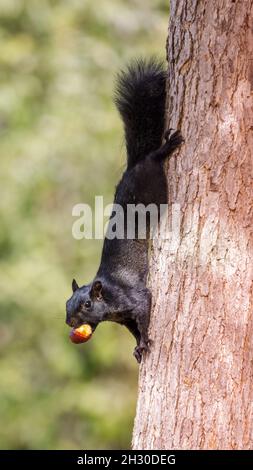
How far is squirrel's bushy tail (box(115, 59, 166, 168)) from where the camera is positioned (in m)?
2.90

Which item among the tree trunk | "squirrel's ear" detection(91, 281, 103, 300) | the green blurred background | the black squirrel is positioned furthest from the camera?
the green blurred background

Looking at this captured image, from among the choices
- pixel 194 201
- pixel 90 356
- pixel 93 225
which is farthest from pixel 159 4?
pixel 194 201

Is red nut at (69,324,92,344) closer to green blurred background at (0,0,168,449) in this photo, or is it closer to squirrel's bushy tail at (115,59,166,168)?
squirrel's bushy tail at (115,59,166,168)

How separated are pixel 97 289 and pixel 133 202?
0.37 meters

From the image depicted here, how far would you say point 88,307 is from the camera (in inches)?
115

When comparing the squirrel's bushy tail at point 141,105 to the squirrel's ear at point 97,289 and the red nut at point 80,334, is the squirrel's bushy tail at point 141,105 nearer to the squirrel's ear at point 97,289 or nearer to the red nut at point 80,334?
the squirrel's ear at point 97,289

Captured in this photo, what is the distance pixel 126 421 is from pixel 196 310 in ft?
16.2

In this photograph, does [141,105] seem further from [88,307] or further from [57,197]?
[57,197]

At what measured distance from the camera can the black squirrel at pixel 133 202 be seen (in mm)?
2807

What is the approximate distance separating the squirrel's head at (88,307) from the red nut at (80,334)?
35 mm

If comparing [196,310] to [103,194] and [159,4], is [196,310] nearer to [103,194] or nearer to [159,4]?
[103,194]

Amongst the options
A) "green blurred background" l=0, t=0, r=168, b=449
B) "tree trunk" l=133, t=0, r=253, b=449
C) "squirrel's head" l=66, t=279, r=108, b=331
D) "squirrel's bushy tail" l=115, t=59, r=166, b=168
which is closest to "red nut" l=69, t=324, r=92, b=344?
"squirrel's head" l=66, t=279, r=108, b=331

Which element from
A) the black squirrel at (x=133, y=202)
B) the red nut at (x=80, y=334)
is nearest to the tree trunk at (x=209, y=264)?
the black squirrel at (x=133, y=202)

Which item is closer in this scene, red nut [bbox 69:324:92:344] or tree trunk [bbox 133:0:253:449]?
tree trunk [bbox 133:0:253:449]
